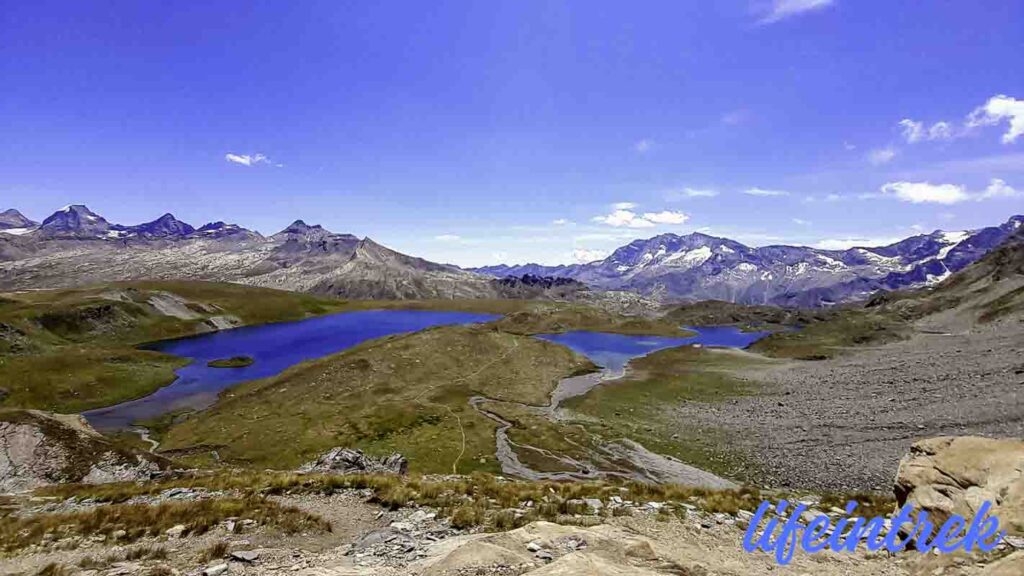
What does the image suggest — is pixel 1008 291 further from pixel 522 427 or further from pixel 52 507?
pixel 52 507

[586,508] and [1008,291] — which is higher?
[1008,291]

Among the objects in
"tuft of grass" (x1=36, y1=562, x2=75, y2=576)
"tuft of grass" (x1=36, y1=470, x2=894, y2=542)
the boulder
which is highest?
the boulder

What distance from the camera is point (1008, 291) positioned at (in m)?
181

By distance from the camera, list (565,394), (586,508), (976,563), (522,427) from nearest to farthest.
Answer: (976,563) < (586,508) < (522,427) < (565,394)

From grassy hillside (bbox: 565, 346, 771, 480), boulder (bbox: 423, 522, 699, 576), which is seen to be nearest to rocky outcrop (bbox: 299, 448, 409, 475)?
boulder (bbox: 423, 522, 699, 576)

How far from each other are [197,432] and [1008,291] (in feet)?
860

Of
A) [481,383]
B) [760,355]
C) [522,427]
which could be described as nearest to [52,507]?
[522,427]

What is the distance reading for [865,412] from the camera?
6844cm

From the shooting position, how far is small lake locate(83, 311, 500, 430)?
82.7 metres

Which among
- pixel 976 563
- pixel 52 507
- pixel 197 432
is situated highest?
pixel 976 563

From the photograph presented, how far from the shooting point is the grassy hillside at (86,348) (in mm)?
84562

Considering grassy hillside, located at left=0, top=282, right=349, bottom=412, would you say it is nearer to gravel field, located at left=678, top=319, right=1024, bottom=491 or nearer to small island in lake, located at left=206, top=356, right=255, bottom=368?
small island in lake, located at left=206, top=356, right=255, bottom=368

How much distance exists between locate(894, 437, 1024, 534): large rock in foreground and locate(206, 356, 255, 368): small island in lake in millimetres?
133662

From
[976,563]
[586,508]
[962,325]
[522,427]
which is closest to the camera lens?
[976,563]
